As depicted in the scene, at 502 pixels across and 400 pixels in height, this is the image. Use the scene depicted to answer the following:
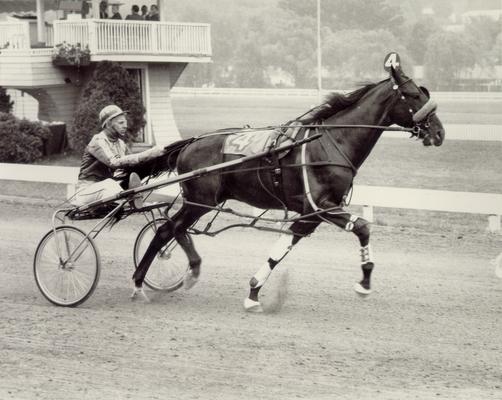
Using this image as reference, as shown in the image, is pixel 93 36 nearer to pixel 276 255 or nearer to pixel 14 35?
pixel 14 35

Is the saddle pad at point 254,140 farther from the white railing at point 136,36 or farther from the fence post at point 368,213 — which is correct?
the white railing at point 136,36

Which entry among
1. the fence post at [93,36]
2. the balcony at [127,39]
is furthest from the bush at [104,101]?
the balcony at [127,39]

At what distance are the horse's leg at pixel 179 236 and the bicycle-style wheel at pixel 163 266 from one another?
0.34 metres

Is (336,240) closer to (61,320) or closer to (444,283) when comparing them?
(444,283)

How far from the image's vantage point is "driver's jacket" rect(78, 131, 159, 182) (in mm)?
8422

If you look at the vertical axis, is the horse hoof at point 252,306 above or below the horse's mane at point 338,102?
below

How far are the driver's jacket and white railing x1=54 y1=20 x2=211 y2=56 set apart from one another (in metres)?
15.6

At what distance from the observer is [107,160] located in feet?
27.7

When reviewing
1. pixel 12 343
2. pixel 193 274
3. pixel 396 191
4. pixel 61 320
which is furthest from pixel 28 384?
pixel 396 191

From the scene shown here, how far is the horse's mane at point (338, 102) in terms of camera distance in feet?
26.3

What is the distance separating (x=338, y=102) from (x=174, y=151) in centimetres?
179

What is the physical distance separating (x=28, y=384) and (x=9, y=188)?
12.2m

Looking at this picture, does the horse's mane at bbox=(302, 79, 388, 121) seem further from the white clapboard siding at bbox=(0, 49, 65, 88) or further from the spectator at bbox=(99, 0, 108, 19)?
the spectator at bbox=(99, 0, 108, 19)

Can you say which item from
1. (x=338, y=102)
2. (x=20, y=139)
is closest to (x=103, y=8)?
(x=20, y=139)
